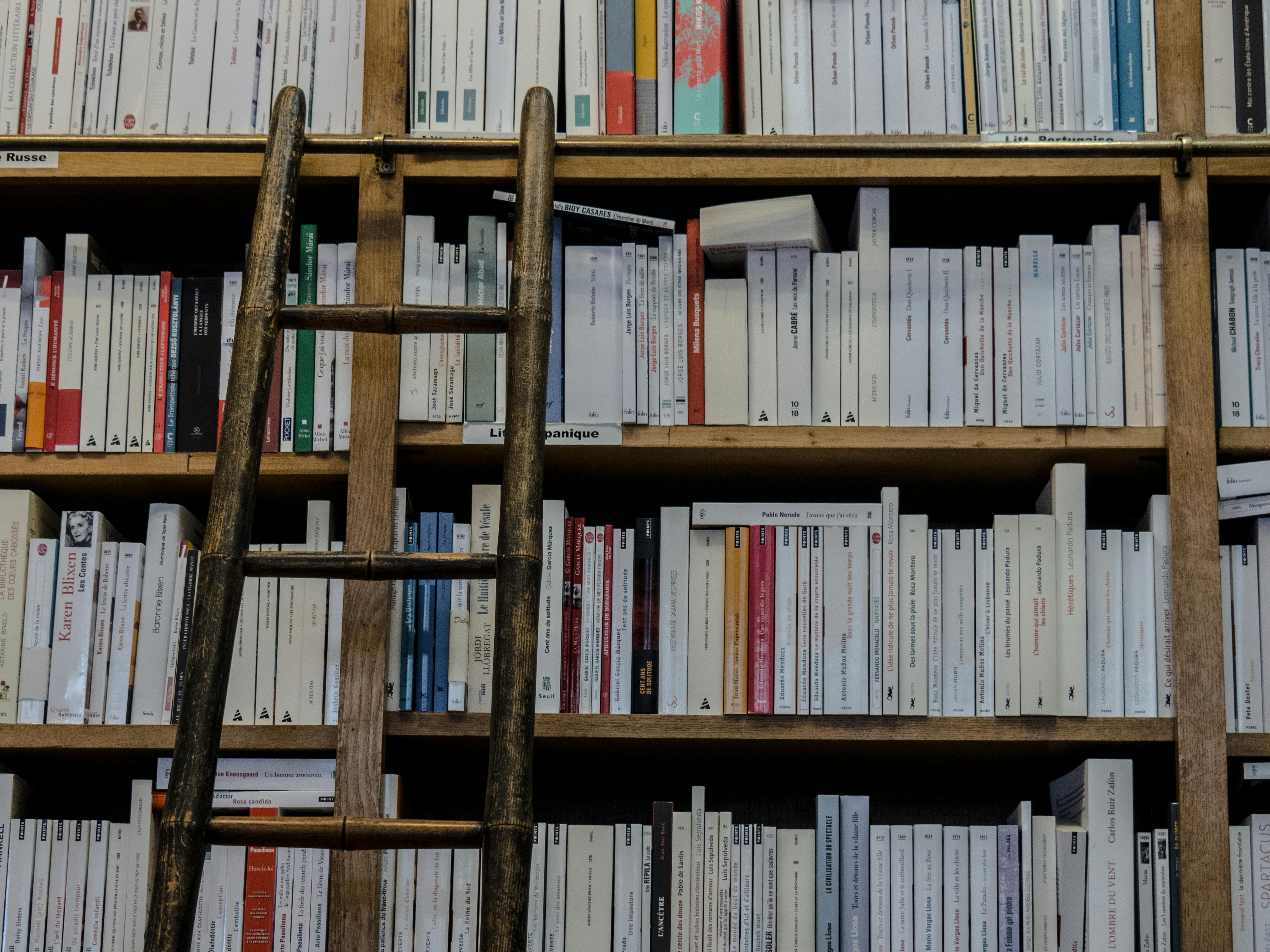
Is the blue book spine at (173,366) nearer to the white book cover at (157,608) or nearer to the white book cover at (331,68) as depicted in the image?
the white book cover at (157,608)

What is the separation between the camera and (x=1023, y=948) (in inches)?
63.2

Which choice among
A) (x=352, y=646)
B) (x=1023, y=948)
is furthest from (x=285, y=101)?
(x=1023, y=948)

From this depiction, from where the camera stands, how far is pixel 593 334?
1771 mm

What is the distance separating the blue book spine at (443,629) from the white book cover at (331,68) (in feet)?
1.84

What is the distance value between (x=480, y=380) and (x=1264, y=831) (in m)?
1.10

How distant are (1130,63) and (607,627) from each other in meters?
1.01

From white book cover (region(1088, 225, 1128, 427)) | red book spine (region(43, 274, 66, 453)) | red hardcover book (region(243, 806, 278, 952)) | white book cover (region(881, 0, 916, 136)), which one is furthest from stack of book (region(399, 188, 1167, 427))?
red hardcover book (region(243, 806, 278, 952))

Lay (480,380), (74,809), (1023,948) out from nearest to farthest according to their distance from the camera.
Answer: (1023,948), (480,380), (74,809)

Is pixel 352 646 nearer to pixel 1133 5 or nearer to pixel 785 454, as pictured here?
pixel 785 454

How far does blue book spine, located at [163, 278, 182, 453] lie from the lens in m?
1.76

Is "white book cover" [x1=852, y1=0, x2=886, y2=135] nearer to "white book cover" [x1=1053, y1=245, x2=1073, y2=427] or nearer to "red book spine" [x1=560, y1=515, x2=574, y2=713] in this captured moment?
"white book cover" [x1=1053, y1=245, x2=1073, y2=427]

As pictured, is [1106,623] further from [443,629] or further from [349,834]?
[349,834]

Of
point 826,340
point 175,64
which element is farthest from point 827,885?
point 175,64

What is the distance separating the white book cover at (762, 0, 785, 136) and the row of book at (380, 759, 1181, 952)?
88cm
